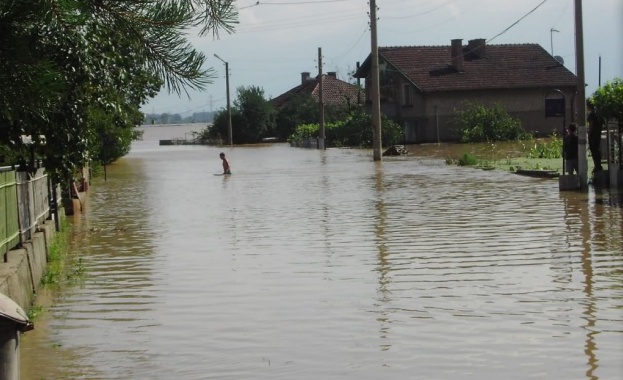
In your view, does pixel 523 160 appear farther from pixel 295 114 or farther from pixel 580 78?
pixel 295 114

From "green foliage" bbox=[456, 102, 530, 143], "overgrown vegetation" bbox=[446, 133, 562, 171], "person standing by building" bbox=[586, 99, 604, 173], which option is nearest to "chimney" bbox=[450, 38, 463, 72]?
"green foliage" bbox=[456, 102, 530, 143]

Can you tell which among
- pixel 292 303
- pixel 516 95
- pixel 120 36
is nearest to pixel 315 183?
pixel 292 303

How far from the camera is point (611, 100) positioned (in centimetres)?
2428

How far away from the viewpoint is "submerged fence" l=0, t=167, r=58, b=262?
10836 millimetres

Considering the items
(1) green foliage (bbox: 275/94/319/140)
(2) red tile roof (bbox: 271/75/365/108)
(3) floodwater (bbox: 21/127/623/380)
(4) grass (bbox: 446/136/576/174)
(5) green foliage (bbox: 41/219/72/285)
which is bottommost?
(3) floodwater (bbox: 21/127/623/380)

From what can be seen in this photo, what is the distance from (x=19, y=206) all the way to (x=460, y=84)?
5972 cm

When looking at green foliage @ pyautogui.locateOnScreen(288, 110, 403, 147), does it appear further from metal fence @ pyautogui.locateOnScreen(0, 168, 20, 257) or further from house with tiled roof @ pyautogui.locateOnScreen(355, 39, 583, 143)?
metal fence @ pyautogui.locateOnScreen(0, 168, 20, 257)

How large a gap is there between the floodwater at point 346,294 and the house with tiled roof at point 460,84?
47.2 meters

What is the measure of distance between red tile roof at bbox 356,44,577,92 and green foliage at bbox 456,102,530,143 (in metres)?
7.10

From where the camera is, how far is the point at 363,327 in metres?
9.31

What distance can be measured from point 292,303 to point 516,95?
2442 inches

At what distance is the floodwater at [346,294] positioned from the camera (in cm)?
813

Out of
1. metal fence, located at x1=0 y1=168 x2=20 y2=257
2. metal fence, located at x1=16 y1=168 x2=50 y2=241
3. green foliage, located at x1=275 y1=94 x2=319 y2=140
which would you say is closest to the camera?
metal fence, located at x1=0 y1=168 x2=20 y2=257

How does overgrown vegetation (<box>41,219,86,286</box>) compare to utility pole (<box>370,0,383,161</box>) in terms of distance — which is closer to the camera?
overgrown vegetation (<box>41,219,86,286</box>)
